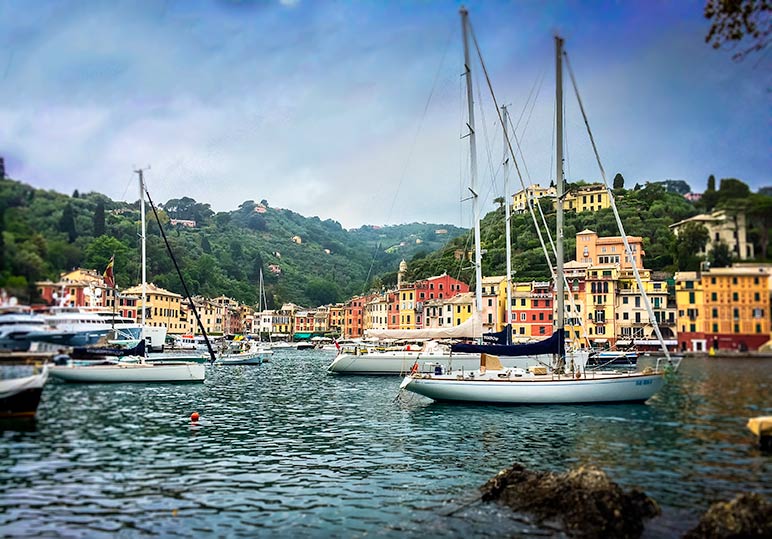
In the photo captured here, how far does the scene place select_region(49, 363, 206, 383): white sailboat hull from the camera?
8.02 m

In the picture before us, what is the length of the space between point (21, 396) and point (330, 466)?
5059mm

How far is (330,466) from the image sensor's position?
10547mm

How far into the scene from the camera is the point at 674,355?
12.2 m

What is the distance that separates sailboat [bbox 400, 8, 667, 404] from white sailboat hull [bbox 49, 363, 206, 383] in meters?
7.92

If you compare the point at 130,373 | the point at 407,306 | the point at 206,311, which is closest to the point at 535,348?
the point at 130,373

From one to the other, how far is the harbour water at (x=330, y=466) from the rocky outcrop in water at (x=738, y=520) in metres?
0.46

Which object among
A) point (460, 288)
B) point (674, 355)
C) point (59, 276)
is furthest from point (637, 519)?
point (460, 288)

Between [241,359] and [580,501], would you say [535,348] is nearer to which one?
[580,501]

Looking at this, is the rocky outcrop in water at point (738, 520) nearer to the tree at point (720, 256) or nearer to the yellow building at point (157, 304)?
the tree at point (720, 256)

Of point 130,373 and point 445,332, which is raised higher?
point 445,332

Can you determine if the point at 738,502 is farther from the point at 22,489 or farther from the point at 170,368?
the point at 170,368

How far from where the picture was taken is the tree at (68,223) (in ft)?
26.6

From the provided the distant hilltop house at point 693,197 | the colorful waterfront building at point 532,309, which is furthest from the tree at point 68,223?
the colorful waterfront building at point 532,309

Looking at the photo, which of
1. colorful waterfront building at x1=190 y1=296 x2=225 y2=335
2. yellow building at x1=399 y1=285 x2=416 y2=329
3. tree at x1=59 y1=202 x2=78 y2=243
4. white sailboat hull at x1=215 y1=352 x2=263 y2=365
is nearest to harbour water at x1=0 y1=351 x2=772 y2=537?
tree at x1=59 y1=202 x2=78 y2=243
